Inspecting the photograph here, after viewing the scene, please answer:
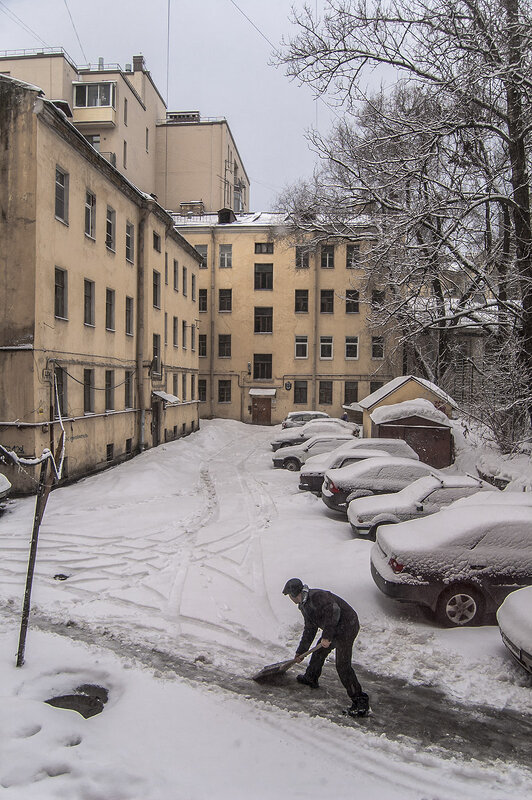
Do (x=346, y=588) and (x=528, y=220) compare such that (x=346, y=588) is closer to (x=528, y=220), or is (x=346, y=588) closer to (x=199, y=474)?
(x=528, y=220)

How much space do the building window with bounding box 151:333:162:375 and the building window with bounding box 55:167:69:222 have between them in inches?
327

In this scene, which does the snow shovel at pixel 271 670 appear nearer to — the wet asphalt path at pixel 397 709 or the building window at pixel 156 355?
the wet asphalt path at pixel 397 709

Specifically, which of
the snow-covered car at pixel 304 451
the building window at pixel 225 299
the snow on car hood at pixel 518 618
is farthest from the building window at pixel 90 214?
the building window at pixel 225 299

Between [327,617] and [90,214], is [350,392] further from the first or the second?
[327,617]

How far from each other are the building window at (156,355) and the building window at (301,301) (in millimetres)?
15859

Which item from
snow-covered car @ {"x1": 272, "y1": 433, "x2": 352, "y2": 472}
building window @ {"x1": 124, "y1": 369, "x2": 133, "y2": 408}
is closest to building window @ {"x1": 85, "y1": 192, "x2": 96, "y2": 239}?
building window @ {"x1": 124, "y1": 369, "x2": 133, "y2": 408}

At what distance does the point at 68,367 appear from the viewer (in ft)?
53.6

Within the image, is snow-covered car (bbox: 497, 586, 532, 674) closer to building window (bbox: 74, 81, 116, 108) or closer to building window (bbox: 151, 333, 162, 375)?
building window (bbox: 151, 333, 162, 375)

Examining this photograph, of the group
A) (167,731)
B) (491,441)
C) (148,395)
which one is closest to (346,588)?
(167,731)

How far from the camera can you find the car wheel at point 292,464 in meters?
20.4

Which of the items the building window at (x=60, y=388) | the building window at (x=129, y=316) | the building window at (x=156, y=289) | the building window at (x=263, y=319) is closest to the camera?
the building window at (x=60, y=388)

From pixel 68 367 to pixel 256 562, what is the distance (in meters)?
9.55

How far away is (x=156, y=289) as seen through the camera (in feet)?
83.6

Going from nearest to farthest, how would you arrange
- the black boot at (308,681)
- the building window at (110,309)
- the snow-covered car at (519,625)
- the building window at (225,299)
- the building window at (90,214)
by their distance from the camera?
the snow-covered car at (519,625) → the black boot at (308,681) → the building window at (90,214) → the building window at (110,309) → the building window at (225,299)
